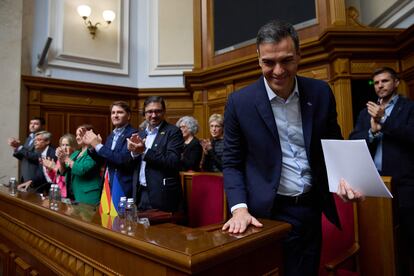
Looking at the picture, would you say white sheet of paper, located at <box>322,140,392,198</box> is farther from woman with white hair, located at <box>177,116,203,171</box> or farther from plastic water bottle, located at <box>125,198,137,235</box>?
woman with white hair, located at <box>177,116,203,171</box>

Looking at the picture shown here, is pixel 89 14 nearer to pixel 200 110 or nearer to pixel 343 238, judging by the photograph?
pixel 200 110

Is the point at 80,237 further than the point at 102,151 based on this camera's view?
No

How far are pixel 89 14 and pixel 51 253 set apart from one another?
4735 millimetres

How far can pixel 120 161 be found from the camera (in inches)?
78.1

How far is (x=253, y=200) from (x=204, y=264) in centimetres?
44

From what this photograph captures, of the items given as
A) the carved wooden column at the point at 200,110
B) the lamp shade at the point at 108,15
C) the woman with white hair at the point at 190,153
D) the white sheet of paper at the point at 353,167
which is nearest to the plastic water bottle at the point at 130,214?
the white sheet of paper at the point at 353,167

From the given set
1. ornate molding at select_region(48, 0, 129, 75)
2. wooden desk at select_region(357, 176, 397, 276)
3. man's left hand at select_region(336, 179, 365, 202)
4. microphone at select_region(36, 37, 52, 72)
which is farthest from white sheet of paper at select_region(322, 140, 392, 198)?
ornate molding at select_region(48, 0, 129, 75)

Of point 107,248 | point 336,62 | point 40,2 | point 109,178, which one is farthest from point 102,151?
point 40,2

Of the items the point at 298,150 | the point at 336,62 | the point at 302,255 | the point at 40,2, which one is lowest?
the point at 302,255

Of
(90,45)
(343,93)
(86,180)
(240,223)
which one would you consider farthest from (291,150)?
(90,45)

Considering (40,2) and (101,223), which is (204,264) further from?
(40,2)

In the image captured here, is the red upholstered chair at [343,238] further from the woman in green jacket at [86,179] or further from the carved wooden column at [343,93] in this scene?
the carved wooden column at [343,93]

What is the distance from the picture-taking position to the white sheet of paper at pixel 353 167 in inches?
37.5

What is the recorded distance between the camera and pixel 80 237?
1059mm
